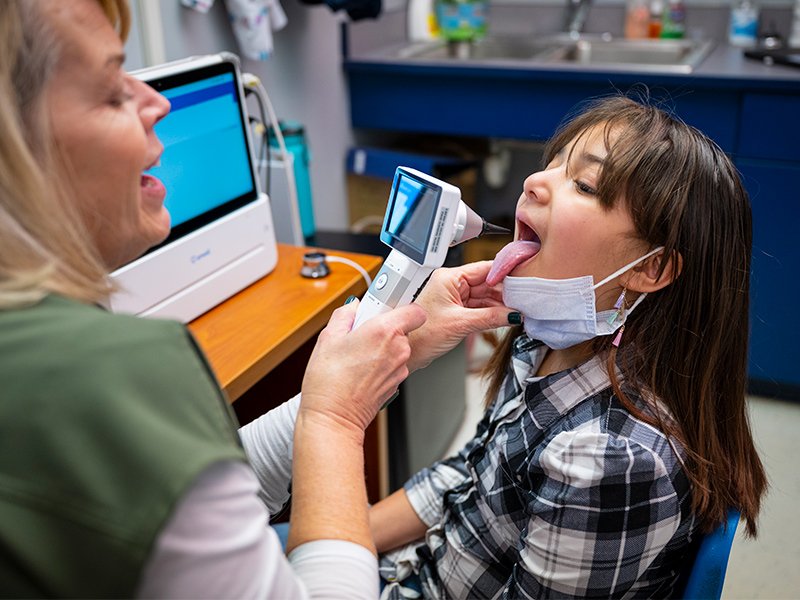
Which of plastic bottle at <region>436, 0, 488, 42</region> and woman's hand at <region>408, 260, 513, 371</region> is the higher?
plastic bottle at <region>436, 0, 488, 42</region>

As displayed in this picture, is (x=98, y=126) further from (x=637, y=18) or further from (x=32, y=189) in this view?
(x=637, y=18)

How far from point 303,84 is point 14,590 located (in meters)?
2.35

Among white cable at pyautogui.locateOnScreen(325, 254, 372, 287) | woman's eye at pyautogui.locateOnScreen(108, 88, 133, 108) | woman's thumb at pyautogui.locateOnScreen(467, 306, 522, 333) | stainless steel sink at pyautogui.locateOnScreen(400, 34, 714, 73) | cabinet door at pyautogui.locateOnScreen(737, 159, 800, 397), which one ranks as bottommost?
cabinet door at pyautogui.locateOnScreen(737, 159, 800, 397)

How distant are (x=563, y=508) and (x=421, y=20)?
2726 millimetres

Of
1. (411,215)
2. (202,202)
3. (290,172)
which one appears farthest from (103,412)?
(290,172)

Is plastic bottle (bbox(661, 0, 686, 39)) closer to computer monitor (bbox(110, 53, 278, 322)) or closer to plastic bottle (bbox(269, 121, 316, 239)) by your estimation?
plastic bottle (bbox(269, 121, 316, 239))

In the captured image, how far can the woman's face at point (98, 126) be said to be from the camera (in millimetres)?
747

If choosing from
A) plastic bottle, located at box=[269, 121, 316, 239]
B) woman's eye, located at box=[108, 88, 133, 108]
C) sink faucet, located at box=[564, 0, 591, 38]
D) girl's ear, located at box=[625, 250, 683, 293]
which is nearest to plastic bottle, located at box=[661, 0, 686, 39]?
sink faucet, located at box=[564, 0, 591, 38]

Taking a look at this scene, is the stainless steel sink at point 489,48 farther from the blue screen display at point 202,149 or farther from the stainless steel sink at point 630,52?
the blue screen display at point 202,149

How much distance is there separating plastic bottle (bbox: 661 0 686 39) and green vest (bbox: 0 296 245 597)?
9.76 feet

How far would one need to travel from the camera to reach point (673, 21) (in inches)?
123

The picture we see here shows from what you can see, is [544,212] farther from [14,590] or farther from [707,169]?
[14,590]

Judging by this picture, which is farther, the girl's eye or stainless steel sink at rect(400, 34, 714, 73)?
stainless steel sink at rect(400, 34, 714, 73)

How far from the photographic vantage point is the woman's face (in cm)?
75
